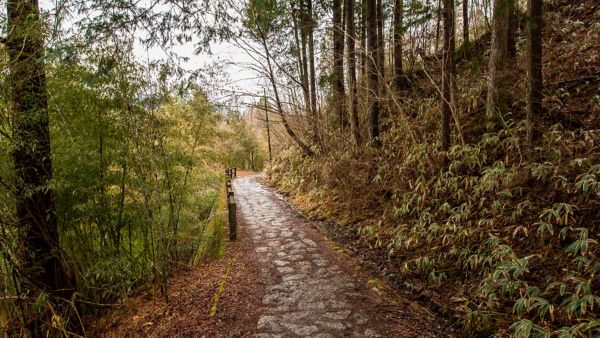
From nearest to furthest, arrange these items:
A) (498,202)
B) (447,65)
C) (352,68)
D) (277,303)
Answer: (277,303) < (498,202) < (447,65) < (352,68)

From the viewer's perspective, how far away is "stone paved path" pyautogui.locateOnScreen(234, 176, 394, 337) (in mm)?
3021

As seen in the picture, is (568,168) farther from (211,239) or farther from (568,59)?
(211,239)

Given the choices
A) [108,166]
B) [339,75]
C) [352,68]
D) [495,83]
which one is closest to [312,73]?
[339,75]

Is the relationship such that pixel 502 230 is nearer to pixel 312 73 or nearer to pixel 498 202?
pixel 498 202

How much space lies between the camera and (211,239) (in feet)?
18.5

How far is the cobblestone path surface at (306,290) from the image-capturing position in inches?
119

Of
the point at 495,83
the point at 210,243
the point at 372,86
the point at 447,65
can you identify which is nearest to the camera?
the point at 447,65

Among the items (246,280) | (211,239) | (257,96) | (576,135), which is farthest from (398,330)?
(257,96)

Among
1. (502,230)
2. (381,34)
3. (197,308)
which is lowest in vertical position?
(197,308)

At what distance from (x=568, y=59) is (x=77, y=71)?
6.98 m

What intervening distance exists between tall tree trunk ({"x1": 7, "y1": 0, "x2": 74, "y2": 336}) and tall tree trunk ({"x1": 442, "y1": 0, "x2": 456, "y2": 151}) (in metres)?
4.91

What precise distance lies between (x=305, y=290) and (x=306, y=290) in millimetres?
13

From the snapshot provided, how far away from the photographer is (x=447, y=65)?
472 centimetres

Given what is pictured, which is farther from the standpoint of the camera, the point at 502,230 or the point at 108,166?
the point at 108,166
